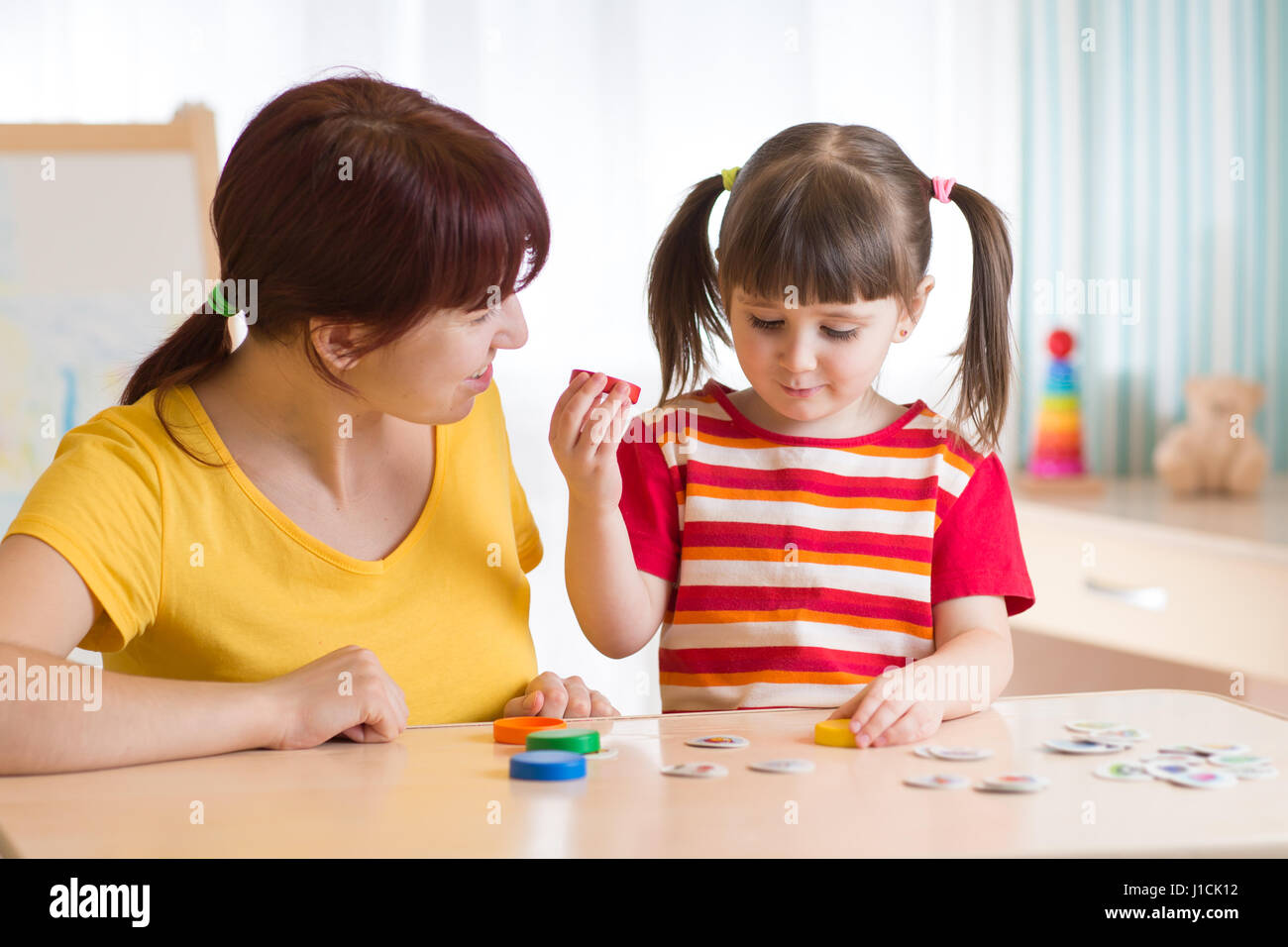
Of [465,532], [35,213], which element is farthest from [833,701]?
[35,213]

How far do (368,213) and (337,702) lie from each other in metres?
0.33

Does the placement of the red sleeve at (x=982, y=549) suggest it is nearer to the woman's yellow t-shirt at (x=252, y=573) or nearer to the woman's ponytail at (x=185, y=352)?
the woman's yellow t-shirt at (x=252, y=573)

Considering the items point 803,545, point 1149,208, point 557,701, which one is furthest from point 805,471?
point 1149,208

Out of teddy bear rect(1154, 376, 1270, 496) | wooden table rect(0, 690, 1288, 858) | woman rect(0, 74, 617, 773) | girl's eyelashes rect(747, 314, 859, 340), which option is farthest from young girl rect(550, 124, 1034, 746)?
teddy bear rect(1154, 376, 1270, 496)

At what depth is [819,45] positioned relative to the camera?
7.95 feet

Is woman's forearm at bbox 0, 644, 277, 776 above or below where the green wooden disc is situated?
above

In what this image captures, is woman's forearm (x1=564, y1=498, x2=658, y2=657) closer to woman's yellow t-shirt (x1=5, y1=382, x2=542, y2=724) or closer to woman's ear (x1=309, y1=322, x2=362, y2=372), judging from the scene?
woman's yellow t-shirt (x1=5, y1=382, x2=542, y2=724)

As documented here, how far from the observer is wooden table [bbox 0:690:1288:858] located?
0.65 m

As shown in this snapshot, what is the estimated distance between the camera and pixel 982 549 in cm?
116

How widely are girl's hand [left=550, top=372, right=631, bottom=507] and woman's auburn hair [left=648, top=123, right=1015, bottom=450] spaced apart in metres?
0.17

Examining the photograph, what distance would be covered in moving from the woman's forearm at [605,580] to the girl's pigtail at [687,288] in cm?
22

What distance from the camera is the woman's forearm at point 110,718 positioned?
78cm

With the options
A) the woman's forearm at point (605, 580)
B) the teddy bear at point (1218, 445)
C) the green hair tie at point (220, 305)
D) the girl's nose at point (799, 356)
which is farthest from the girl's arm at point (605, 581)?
the teddy bear at point (1218, 445)
